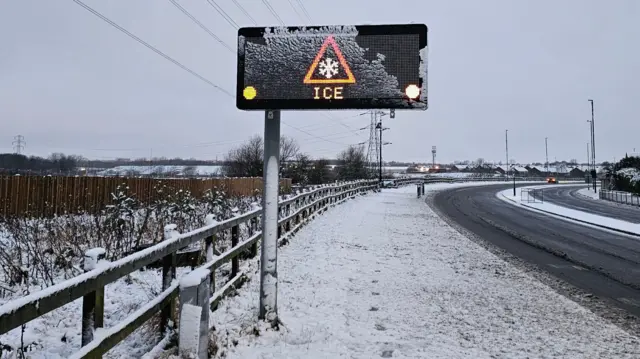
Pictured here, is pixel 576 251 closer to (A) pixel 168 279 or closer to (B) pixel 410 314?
(B) pixel 410 314

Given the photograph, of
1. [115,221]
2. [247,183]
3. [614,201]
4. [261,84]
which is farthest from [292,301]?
[614,201]

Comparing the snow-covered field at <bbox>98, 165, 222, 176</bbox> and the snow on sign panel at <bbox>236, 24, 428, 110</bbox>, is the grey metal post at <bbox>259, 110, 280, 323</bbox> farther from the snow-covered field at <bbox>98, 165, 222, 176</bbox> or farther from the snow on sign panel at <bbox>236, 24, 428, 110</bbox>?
the snow-covered field at <bbox>98, 165, 222, 176</bbox>

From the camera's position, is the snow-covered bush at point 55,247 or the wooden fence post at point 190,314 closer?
the wooden fence post at point 190,314

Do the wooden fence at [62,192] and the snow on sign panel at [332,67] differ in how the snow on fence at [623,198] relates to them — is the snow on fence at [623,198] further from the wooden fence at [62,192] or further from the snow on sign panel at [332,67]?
the snow on sign panel at [332,67]

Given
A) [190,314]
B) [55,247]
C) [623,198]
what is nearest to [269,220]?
[190,314]

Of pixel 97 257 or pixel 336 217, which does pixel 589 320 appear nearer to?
pixel 97 257

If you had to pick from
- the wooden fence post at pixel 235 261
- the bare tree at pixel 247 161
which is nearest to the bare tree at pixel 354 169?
the bare tree at pixel 247 161

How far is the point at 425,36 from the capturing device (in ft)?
13.6

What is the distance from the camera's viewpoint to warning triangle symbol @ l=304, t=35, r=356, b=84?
13.9 ft

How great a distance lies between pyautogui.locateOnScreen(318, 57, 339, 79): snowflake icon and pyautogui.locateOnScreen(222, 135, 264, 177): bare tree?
162 ft

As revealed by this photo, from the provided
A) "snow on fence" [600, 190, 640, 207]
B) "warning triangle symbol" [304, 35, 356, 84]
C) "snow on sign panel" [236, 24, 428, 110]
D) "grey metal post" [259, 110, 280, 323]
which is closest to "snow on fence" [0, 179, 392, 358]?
"grey metal post" [259, 110, 280, 323]

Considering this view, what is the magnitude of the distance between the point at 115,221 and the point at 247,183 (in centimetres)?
2108

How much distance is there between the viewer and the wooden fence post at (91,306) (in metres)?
2.53

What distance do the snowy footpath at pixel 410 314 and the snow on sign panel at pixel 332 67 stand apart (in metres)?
2.45
